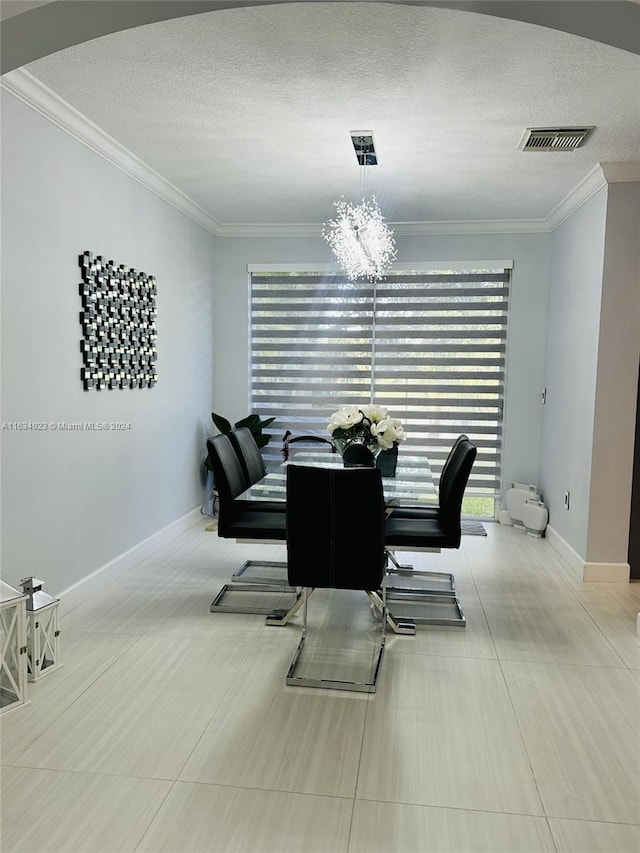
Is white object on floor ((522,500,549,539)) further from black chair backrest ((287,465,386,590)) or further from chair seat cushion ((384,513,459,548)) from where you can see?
black chair backrest ((287,465,386,590))

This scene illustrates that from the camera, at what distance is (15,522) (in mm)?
3006

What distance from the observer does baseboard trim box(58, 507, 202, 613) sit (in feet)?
11.6

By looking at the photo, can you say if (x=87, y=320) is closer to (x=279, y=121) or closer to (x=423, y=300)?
(x=279, y=121)

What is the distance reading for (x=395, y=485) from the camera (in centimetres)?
351

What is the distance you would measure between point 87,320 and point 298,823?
272 cm

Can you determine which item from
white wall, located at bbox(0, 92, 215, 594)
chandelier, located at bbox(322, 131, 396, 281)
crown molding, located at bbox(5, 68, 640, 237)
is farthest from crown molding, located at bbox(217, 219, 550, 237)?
chandelier, located at bbox(322, 131, 396, 281)

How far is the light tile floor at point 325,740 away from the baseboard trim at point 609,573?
0.52 m

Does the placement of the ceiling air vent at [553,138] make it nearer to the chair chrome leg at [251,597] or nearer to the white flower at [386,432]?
the white flower at [386,432]

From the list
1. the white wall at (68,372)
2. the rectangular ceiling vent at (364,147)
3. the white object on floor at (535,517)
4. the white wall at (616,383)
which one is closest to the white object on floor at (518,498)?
the white object on floor at (535,517)

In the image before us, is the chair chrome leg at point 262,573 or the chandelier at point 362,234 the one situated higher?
the chandelier at point 362,234

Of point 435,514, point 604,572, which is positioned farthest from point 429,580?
point 604,572

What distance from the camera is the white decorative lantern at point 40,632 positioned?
2.67 metres

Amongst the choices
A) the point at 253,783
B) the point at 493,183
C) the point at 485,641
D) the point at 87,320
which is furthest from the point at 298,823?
the point at 493,183

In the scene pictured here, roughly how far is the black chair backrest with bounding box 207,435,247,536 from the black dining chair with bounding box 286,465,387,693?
83 centimetres
